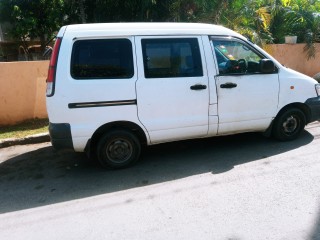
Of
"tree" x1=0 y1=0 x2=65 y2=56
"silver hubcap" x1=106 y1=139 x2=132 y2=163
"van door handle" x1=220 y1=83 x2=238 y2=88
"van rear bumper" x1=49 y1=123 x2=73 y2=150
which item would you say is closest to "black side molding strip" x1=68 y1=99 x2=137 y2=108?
"van rear bumper" x1=49 y1=123 x2=73 y2=150

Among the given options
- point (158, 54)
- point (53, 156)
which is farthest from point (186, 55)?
point (53, 156)

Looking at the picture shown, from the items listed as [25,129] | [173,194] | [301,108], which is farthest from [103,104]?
[301,108]

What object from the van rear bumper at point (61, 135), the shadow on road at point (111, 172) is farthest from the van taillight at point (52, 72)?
the shadow on road at point (111, 172)

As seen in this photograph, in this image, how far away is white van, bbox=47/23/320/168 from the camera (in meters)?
4.02

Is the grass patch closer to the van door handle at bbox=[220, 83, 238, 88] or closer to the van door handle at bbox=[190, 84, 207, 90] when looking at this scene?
the van door handle at bbox=[190, 84, 207, 90]

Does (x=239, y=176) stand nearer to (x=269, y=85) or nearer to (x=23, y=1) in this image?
(x=269, y=85)

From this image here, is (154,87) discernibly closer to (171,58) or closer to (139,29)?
(171,58)

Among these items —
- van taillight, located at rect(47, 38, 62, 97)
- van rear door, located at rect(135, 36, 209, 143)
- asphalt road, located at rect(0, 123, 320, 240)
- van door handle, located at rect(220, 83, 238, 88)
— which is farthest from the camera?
van door handle, located at rect(220, 83, 238, 88)

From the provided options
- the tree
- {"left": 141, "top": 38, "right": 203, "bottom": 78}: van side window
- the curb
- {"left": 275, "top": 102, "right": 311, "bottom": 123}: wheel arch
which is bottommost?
the curb

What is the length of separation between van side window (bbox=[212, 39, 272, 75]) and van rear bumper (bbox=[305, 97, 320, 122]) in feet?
3.63

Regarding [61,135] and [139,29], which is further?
[139,29]

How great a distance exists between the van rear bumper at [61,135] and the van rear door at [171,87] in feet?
3.14

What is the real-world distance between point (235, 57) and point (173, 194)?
2.28 metres

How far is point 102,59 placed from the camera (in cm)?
411
